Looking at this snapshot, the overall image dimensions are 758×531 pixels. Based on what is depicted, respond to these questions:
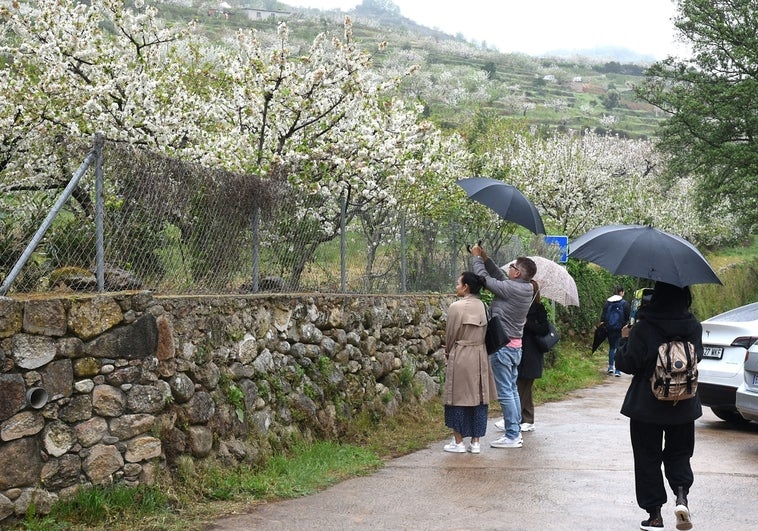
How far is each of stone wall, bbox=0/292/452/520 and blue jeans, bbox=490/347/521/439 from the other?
1505 millimetres

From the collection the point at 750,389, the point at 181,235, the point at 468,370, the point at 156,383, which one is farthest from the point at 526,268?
the point at 156,383

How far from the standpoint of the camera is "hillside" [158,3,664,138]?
96.9 metres

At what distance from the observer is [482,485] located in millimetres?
7949

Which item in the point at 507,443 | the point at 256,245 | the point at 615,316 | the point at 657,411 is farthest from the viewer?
the point at 615,316

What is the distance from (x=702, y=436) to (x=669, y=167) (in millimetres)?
23675

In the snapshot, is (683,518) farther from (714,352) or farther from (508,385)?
(714,352)

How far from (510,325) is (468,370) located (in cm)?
97

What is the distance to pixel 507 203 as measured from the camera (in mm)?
10336

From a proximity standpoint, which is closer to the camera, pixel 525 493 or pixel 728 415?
pixel 525 493

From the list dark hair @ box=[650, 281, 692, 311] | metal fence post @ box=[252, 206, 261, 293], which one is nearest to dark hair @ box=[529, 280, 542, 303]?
metal fence post @ box=[252, 206, 261, 293]

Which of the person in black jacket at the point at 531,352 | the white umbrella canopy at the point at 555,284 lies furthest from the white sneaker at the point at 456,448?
the white umbrella canopy at the point at 555,284

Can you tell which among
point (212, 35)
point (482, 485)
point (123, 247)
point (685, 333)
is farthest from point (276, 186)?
point (212, 35)

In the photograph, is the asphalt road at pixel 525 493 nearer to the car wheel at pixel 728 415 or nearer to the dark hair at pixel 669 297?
the car wheel at pixel 728 415

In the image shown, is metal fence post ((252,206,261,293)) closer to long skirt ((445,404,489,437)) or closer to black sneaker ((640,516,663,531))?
long skirt ((445,404,489,437))
